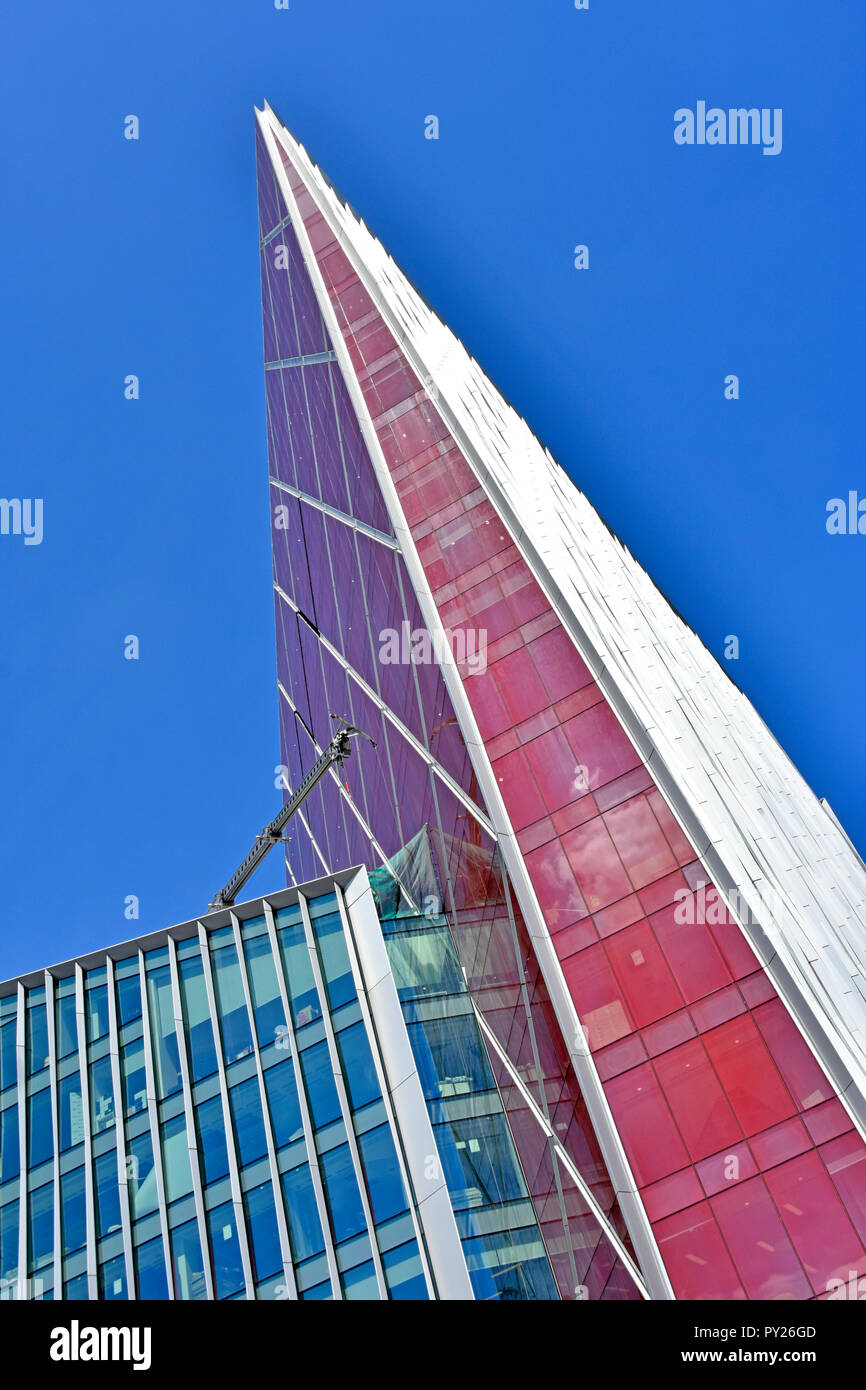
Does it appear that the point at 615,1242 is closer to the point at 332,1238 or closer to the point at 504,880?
the point at 332,1238

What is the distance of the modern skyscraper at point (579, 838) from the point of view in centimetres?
2033

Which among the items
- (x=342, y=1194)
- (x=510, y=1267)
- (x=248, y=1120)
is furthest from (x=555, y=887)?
(x=248, y=1120)

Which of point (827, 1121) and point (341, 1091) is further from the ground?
point (341, 1091)

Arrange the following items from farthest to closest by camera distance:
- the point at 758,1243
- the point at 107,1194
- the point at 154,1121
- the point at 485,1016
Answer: the point at 485,1016
the point at 154,1121
the point at 107,1194
the point at 758,1243

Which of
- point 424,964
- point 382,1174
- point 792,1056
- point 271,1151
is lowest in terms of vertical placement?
point 792,1056

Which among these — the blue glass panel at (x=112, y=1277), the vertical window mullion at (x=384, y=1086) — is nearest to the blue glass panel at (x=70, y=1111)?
the blue glass panel at (x=112, y=1277)

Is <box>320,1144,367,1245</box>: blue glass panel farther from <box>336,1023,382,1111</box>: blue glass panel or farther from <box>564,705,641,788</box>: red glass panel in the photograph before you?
<box>564,705,641,788</box>: red glass panel

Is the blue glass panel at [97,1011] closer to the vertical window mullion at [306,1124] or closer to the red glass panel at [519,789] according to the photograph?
the vertical window mullion at [306,1124]

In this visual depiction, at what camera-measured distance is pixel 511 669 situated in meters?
30.0

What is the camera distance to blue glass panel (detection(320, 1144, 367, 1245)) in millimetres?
23547

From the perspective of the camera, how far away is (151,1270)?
24891 mm

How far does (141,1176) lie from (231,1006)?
4.84 m

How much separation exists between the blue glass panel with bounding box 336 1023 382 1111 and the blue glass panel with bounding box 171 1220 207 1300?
4.60 m

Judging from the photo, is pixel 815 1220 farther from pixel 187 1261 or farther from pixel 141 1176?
pixel 141 1176
